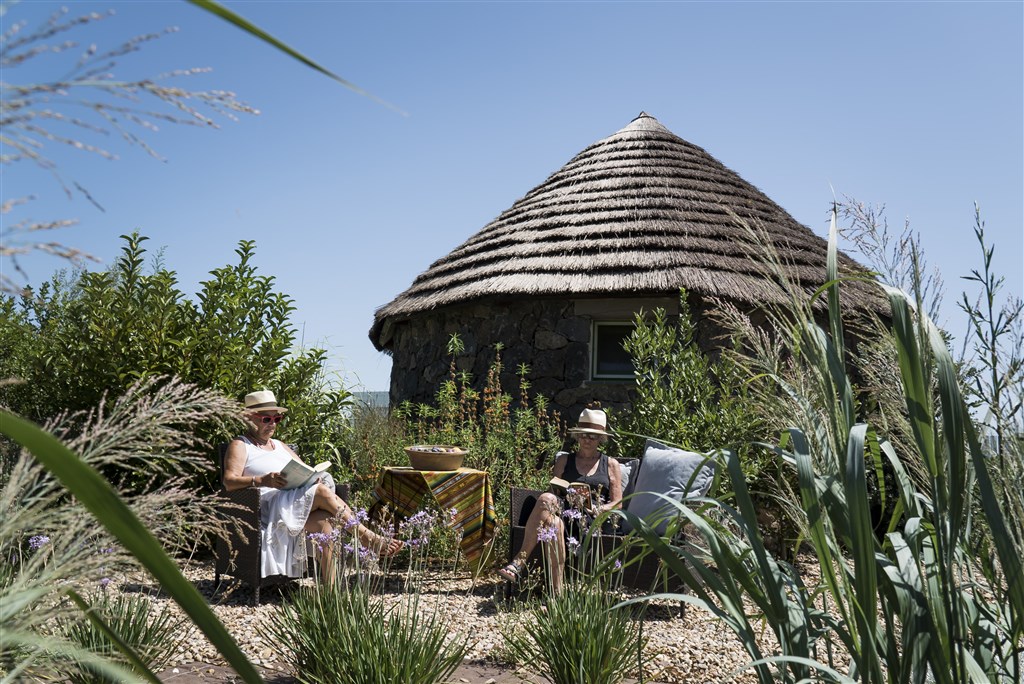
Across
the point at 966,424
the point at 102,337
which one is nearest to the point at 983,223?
the point at 966,424

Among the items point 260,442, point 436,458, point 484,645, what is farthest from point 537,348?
point 484,645

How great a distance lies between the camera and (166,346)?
18.8 ft

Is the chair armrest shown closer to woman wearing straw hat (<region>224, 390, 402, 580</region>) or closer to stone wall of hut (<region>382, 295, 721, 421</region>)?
woman wearing straw hat (<region>224, 390, 402, 580</region>)

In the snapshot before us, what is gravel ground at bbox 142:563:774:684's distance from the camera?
3.15 m

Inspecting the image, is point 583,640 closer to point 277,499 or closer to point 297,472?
point 297,472

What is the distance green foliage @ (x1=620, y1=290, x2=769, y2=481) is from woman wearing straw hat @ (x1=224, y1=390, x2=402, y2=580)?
8.41 ft

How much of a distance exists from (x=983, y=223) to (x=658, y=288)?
5749mm

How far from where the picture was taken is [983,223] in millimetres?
1723

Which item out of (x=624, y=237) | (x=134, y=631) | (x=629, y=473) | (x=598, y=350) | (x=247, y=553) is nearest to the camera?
(x=134, y=631)

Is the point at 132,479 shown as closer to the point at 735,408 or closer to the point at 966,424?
the point at 735,408

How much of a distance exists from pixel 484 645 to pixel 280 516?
1.51 meters

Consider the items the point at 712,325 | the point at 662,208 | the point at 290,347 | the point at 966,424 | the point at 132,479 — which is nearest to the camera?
the point at 966,424

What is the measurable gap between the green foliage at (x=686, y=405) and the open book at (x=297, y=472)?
263 centimetres

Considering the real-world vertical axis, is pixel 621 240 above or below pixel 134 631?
above
